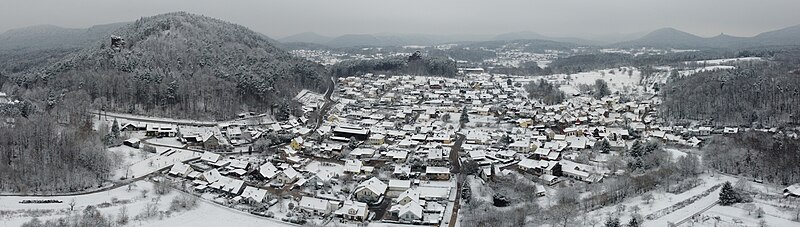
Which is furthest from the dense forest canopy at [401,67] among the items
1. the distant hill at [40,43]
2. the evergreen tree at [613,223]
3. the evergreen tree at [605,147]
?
the evergreen tree at [613,223]

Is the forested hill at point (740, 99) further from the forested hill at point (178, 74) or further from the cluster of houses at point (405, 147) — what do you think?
the forested hill at point (178, 74)

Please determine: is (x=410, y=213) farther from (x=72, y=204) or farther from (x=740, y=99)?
(x=740, y=99)

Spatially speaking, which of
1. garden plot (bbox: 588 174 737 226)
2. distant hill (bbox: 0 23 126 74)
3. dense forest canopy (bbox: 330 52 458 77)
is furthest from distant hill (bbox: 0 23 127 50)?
garden plot (bbox: 588 174 737 226)

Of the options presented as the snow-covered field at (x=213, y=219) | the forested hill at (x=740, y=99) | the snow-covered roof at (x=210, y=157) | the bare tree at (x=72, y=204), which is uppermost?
the forested hill at (x=740, y=99)

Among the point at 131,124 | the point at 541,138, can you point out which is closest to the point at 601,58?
the point at 541,138

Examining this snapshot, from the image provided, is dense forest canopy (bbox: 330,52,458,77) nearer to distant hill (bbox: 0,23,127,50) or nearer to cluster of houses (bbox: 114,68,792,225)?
cluster of houses (bbox: 114,68,792,225)

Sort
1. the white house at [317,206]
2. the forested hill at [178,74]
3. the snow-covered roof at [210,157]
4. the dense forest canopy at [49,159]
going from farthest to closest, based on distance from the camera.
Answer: the forested hill at [178,74], the snow-covered roof at [210,157], the dense forest canopy at [49,159], the white house at [317,206]

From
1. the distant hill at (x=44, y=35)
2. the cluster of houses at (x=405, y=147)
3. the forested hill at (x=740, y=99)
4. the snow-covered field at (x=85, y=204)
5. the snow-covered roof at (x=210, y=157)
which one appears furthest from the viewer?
the distant hill at (x=44, y=35)

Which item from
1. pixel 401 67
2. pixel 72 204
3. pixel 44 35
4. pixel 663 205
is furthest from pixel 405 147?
pixel 44 35

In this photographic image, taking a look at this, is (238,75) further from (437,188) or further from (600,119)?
(600,119)
